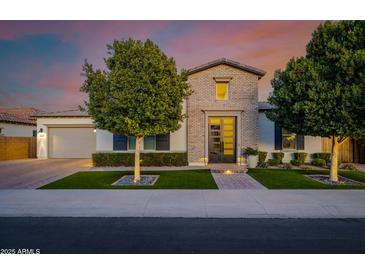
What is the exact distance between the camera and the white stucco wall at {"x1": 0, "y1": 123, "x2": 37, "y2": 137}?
63.9 ft

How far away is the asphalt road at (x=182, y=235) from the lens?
382cm

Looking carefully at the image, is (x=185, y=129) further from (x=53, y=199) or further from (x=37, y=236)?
(x=37, y=236)

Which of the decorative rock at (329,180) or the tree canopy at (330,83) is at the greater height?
the tree canopy at (330,83)

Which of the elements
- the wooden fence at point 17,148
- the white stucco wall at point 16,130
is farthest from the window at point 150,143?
the white stucco wall at point 16,130

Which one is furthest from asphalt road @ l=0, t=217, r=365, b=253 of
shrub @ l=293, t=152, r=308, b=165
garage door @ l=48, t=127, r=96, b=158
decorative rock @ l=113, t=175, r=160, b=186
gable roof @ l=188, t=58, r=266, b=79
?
garage door @ l=48, t=127, r=96, b=158

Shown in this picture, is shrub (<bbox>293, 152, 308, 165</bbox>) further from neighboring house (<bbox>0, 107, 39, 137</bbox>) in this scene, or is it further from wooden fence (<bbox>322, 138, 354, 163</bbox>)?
neighboring house (<bbox>0, 107, 39, 137</bbox>)

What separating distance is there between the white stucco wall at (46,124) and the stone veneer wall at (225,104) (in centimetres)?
999


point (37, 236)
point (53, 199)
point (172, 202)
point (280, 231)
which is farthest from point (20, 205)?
point (280, 231)

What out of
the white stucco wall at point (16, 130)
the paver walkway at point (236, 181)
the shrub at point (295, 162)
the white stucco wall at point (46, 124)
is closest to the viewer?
the paver walkway at point (236, 181)

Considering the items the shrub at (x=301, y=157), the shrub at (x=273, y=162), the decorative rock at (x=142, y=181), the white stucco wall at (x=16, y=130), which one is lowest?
the decorative rock at (x=142, y=181)

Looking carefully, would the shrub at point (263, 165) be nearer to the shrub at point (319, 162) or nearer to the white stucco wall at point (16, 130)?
the shrub at point (319, 162)

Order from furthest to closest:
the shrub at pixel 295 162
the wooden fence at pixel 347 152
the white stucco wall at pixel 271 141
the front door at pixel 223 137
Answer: the wooden fence at pixel 347 152 < the white stucco wall at pixel 271 141 < the front door at pixel 223 137 < the shrub at pixel 295 162

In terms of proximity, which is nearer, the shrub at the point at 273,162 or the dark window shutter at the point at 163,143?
the shrub at the point at 273,162

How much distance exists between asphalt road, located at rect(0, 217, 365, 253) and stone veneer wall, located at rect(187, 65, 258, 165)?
8674 millimetres
